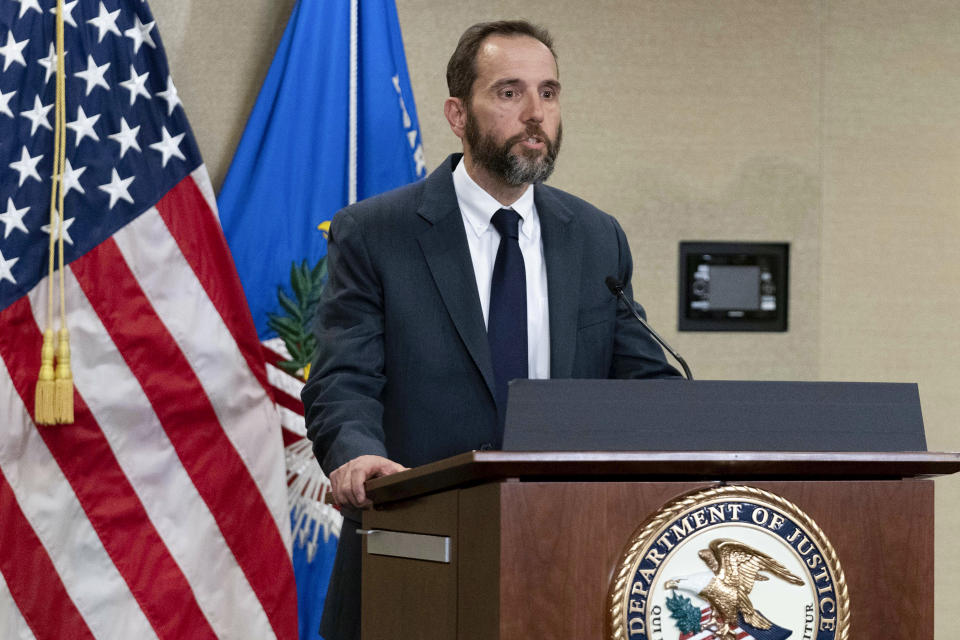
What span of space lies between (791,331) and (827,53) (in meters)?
0.96

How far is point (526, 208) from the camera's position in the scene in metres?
2.06

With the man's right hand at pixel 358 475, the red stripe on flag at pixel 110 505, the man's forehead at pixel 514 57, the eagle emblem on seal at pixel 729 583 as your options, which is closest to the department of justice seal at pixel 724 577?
the eagle emblem on seal at pixel 729 583

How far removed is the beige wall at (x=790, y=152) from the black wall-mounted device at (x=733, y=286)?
40 millimetres

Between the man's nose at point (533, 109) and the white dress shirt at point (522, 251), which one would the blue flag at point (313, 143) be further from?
the man's nose at point (533, 109)

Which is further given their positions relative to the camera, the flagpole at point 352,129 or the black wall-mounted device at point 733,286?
the black wall-mounted device at point 733,286

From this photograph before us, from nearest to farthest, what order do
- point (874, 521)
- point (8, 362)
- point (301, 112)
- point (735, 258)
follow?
point (874, 521), point (8, 362), point (301, 112), point (735, 258)

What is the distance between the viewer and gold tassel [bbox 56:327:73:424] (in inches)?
116

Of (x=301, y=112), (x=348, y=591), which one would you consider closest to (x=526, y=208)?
(x=348, y=591)

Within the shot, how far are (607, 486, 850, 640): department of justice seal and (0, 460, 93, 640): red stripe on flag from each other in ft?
7.51

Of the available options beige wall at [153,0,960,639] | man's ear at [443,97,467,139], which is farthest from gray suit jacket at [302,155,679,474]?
beige wall at [153,0,960,639]

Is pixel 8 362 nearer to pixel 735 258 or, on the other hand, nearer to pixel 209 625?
pixel 209 625

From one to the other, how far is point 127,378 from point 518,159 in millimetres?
1642

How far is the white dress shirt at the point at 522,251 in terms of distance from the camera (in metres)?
1.94

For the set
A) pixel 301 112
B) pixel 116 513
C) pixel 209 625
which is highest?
pixel 301 112
